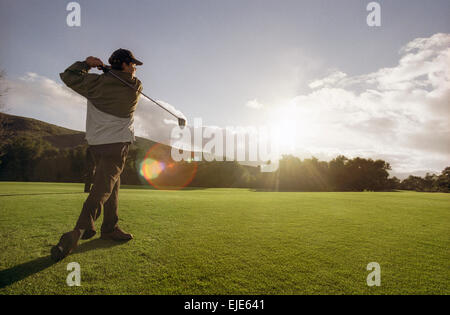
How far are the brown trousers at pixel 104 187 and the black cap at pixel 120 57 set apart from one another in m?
1.28

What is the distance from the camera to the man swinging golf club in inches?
116

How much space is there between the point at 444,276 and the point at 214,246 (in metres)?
2.45

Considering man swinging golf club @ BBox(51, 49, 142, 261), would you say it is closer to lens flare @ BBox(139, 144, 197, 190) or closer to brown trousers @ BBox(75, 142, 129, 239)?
brown trousers @ BBox(75, 142, 129, 239)

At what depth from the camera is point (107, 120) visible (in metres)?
3.14

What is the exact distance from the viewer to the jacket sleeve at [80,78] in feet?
9.63

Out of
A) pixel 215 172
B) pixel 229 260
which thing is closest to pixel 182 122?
pixel 229 260

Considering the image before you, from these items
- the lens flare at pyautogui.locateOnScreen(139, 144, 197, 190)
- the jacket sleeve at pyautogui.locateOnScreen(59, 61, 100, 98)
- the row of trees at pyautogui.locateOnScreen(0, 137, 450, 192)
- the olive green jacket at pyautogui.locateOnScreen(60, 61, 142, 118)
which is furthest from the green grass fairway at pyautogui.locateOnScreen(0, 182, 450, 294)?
the lens flare at pyautogui.locateOnScreen(139, 144, 197, 190)

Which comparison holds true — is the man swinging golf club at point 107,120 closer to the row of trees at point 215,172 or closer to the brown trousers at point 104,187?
the brown trousers at point 104,187

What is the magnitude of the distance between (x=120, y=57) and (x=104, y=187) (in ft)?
6.57

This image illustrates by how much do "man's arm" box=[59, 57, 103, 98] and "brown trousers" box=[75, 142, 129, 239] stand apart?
2.71 feet

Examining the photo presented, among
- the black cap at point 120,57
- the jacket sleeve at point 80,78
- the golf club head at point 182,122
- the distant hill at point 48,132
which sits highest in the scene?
the distant hill at point 48,132

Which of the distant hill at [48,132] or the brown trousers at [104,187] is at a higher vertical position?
the distant hill at [48,132]

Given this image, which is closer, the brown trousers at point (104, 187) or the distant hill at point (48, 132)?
the brown trousers at point (104, 187)

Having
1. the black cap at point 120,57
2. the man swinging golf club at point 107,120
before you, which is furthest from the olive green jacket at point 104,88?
the black cap at point 120,57
